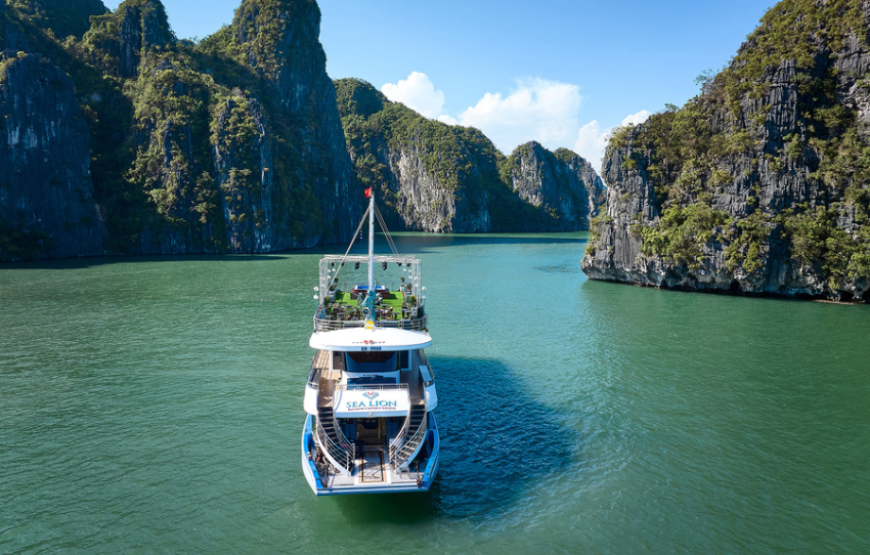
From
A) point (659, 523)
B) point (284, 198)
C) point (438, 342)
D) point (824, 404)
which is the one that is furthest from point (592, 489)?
point (284, 198)

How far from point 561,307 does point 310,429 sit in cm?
3663

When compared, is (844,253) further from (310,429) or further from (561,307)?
(310,429)

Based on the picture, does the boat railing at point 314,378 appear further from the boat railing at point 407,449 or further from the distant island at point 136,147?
the distant island at point 136,147

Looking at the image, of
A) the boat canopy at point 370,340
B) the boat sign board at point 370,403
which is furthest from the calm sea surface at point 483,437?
the boat canopy at point 370,340

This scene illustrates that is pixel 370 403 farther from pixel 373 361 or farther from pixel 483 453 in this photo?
pixel 483 453

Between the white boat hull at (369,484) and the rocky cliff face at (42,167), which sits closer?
the white boat hull at (369,484)

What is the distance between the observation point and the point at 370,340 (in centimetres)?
1877

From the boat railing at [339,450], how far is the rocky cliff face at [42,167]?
94575mm

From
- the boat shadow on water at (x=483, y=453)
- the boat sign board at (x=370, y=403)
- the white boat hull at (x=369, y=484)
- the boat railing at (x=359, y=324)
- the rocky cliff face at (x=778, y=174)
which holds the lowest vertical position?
the boat shadow on water at (x=483, y=453)

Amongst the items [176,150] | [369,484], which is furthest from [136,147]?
[369,484]

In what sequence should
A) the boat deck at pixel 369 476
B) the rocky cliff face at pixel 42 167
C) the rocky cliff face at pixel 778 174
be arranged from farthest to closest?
1. the rocky cliff face at pixel 42 167
2. the rocky cliff face at pixel 778 174
3. the boat deck at pixel 369 476

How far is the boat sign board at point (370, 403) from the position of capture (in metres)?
16.9

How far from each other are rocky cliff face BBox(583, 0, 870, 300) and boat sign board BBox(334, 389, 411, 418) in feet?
160

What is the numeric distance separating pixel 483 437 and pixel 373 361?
6.42 metres
